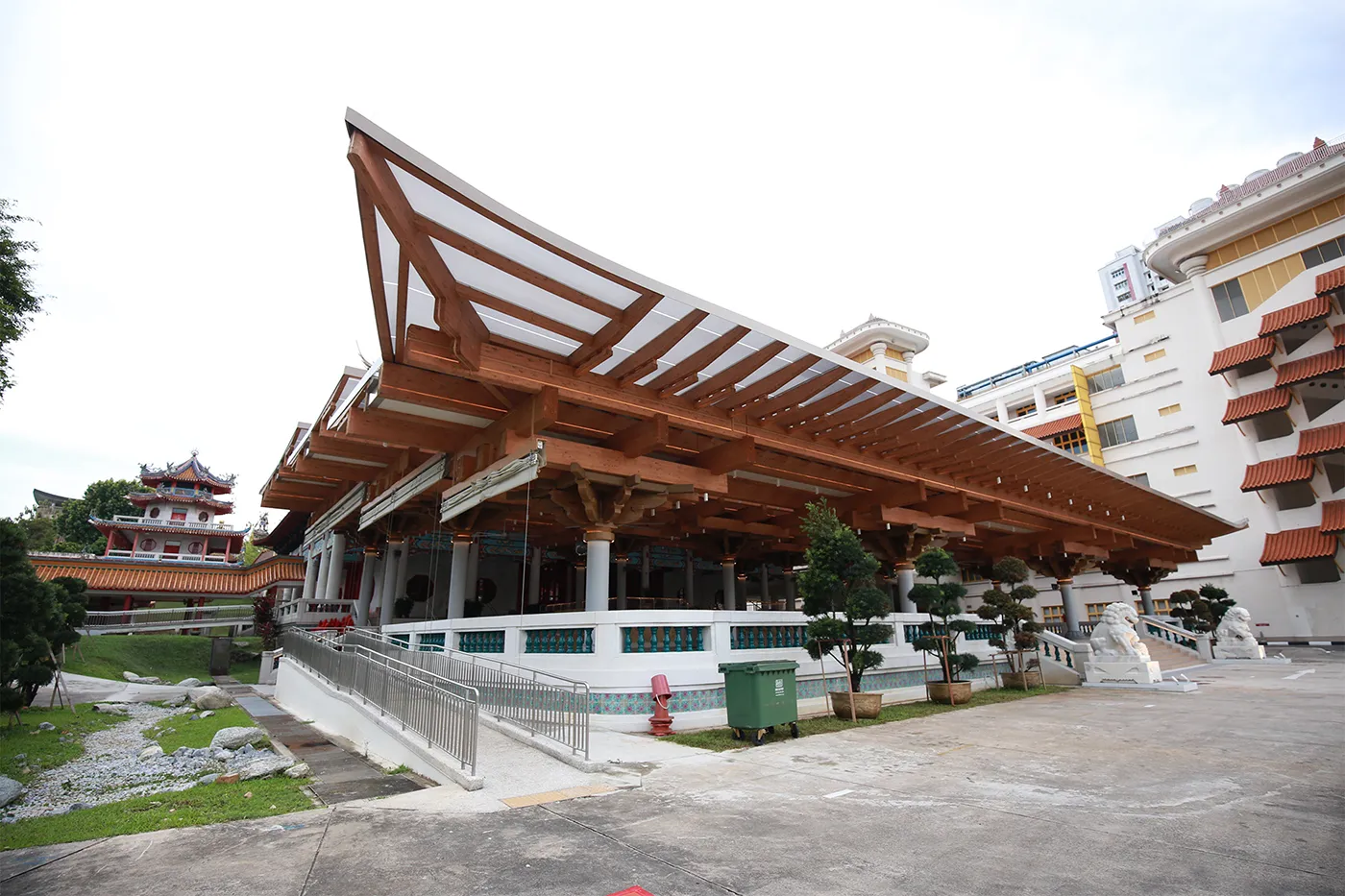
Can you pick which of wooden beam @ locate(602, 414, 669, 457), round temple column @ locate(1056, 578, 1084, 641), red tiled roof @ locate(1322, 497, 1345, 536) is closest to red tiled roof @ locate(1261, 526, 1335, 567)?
red tiled roof @ locate(1322, 497, 1345, 536)

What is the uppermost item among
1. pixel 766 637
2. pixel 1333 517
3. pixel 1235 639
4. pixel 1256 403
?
pixel 1256 403

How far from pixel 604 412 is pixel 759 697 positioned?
571 cm

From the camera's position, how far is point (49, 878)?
374cm

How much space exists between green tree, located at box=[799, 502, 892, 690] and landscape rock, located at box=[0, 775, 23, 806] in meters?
9.87

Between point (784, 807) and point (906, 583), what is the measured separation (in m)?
15.1

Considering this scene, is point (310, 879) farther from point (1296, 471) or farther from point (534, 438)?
point (1296, 471)

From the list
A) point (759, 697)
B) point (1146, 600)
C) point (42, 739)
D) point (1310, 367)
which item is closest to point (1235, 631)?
point (1146, 600)

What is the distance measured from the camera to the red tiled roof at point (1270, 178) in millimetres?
32125

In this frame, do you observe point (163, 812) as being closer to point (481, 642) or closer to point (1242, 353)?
point (481, 642)

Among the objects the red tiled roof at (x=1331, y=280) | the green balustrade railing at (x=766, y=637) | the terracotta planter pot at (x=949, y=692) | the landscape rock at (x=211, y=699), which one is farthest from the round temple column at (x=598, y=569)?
the red tiled roof at (x=1331, y=280)

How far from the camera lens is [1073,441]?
39406mm

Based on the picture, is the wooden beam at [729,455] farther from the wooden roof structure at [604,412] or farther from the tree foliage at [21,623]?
the tree foliage at [21,623]

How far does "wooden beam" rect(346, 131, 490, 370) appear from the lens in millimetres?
5684

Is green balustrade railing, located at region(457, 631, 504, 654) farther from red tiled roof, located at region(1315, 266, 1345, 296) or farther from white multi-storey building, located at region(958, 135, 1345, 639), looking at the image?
red tiled roof, located at region(1315, 266, 1345, 296)
